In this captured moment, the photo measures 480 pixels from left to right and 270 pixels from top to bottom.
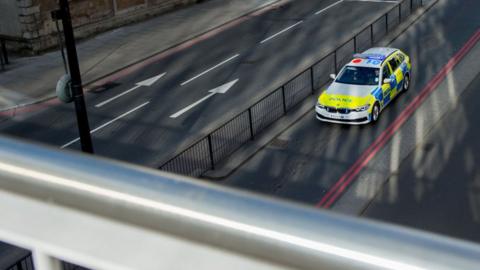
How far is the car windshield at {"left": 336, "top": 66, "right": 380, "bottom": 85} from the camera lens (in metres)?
21.5

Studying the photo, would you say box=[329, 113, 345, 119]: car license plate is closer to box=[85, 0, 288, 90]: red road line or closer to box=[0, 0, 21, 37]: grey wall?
box=[85, 0, 288, 90]: red road line

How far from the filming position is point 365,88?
21125mm

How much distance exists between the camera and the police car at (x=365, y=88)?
20312 mm

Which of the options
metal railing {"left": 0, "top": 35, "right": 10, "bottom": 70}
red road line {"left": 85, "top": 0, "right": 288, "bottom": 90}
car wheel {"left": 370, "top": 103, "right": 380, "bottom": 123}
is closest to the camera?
car wheel {"left": 370, "top": 103, "right": 380, "bottom": 123}

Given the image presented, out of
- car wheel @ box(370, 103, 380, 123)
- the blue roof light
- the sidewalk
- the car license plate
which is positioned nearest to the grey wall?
the sidewalk

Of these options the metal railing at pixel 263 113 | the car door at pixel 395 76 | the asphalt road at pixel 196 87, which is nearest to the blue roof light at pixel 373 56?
the car door at pixel 395 76

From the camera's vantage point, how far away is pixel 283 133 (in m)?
20.3

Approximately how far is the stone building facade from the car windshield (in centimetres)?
1466

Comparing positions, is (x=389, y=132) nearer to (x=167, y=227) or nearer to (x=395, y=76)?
(x=395, y=76)

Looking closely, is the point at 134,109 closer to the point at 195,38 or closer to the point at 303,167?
the point at 303,167

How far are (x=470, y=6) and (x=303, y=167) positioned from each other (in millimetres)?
18678

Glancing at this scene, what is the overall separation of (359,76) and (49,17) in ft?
50.0

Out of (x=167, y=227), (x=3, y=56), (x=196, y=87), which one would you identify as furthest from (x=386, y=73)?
(x=167, y=227)

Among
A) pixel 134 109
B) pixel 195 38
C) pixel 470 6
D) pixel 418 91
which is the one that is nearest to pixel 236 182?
pixel 134 109
